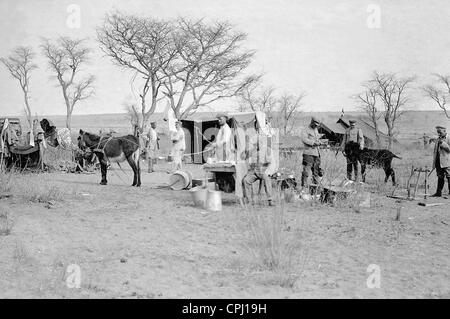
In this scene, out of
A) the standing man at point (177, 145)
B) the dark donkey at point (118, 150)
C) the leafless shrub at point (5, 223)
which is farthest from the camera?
the standing man at point (177, 145)

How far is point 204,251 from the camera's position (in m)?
5.68

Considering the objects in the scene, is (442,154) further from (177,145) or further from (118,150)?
(118,150)

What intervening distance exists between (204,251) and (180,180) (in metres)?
5.05

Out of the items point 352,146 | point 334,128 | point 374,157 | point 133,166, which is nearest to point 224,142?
point 133,166

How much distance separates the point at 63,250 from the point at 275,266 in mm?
2335

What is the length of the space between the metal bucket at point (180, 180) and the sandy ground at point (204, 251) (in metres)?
1.56

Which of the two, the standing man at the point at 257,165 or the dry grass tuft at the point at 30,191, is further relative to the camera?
the dry grass tuft at the point at 30,191

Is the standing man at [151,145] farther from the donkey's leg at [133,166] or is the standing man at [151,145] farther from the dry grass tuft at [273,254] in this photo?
the dry grass tuft at [273,254]

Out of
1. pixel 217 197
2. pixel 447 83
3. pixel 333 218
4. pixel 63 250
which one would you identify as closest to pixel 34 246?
pixel 63 250

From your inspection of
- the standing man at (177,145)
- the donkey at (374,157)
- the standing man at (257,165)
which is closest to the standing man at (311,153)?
the standing man at (257,165)

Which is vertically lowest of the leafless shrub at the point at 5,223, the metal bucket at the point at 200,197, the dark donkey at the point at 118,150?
the leafless shrub at the point at 5,223

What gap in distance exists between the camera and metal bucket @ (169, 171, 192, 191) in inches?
416

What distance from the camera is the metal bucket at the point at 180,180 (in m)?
10.6

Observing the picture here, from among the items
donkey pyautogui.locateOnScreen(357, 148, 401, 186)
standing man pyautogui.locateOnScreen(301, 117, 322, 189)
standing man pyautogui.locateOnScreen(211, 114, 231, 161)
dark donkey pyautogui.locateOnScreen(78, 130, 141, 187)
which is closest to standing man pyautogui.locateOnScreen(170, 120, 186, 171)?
dark donkey pyautogui.locateOnScreen(78, 130, 141, 187)
